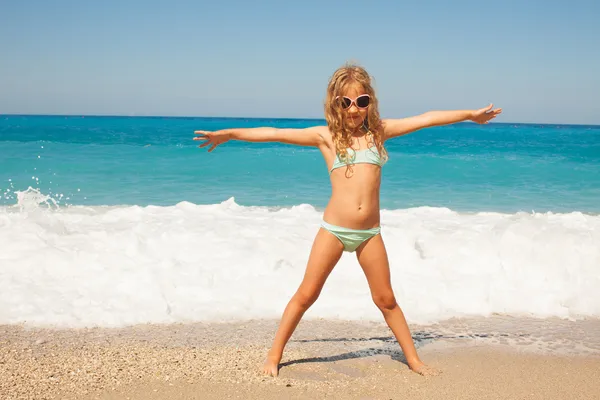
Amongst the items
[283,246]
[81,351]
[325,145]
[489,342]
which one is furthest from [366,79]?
[283,246]

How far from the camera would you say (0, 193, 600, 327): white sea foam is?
4.69m

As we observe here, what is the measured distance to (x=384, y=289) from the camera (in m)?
3.43

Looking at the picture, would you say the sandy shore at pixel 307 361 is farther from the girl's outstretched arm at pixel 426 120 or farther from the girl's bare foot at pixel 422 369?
the girl's outstretched arm at pixel 426 120

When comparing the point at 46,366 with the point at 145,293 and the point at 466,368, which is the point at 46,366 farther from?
the point at 466,368

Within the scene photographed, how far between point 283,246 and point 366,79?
3.02 m

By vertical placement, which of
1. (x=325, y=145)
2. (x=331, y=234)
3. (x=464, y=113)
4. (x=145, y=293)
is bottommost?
(x=145, y=293)

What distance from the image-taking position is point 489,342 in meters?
4.07

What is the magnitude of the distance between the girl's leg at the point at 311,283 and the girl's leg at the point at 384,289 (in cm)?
17

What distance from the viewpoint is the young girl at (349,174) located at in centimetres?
334

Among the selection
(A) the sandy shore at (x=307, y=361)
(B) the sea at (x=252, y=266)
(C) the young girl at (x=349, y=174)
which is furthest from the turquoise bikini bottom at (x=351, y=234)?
(B) the sea at (x=252, y=266)

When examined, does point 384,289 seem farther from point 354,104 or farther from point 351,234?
point 354,104

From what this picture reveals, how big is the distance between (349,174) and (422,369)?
129 cm

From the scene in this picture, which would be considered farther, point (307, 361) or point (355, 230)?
point (307, 361)

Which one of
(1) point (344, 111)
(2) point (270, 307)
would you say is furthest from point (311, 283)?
(2) point (270, 307)
